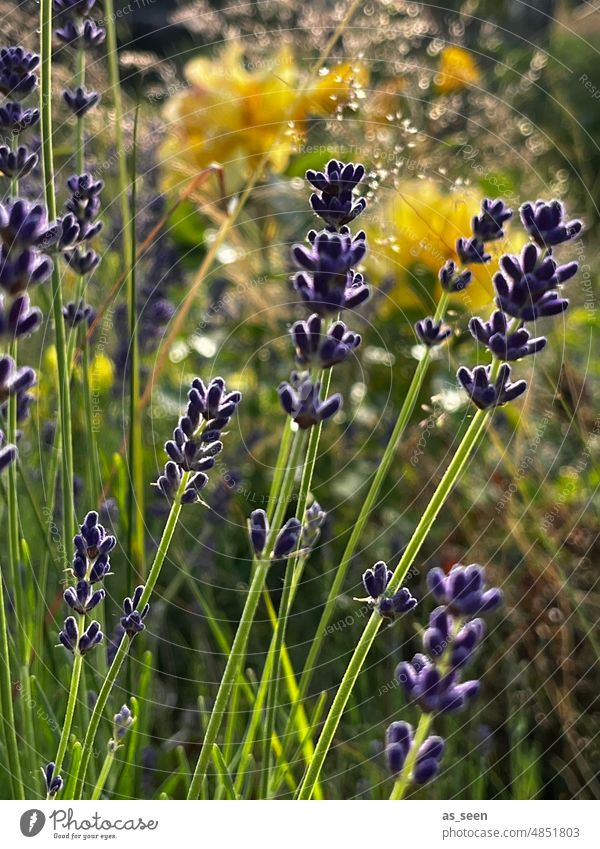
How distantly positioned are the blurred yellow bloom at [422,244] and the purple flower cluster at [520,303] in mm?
520

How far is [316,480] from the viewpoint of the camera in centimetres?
130

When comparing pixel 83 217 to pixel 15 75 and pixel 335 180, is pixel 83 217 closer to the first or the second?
pixel 15 75

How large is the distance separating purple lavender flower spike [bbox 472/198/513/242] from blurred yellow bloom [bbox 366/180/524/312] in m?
0.41

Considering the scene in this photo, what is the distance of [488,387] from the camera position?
497mm

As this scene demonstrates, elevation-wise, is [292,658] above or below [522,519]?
below

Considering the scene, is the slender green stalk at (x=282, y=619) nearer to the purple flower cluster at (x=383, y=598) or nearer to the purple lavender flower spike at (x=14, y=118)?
the purple flower cluster at (x=383, y=598)

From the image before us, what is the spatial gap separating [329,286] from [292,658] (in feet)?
2.31

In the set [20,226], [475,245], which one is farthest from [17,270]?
[475,245]

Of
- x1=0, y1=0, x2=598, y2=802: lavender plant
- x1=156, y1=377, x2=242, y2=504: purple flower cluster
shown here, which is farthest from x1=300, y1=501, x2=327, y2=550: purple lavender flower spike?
x1=156, y1=377, x2=242, y2=504: purple flower cluster

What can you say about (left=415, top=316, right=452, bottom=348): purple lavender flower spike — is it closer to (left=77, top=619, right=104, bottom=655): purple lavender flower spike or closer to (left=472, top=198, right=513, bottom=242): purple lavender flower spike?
(left=472, top=198, right=513, bottom=242): purple lavender flower spike

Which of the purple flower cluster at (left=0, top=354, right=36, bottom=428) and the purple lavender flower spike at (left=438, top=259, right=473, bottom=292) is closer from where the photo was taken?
the purple flower cluster at (left=0, top=354, right=36, bottom=428)

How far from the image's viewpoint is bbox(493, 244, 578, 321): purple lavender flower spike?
1.61ft
